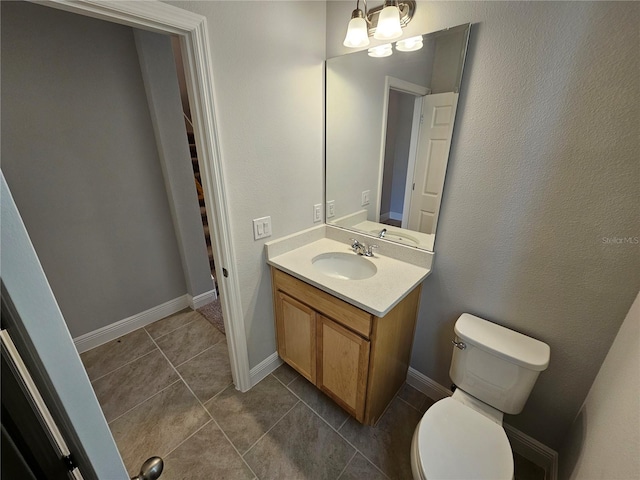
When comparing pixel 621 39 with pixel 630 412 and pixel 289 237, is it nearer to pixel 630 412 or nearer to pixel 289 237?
pixel 630 412

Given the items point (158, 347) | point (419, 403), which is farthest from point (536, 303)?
point (158, 347)

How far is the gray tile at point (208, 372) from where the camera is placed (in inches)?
68.1

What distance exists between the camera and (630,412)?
2.44 ft

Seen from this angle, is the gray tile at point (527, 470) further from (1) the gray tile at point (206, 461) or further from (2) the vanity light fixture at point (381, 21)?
(2) the vanity light fixture at point (381, 21)

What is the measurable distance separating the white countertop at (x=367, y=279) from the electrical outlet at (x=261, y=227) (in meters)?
0.14

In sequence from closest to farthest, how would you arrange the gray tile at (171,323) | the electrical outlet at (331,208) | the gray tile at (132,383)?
the gray tile at (132,383), the electrical outlet at (331,208), the gray tile at (171,323)

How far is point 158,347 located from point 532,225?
253 cm

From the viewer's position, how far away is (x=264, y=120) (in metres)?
1.35

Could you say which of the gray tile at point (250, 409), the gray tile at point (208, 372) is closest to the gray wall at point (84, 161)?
the gray tile at point (208, 372)

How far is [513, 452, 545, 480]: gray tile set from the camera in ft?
4.26

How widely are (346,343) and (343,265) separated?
53cm

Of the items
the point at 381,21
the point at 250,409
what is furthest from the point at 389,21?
the point at 250,409

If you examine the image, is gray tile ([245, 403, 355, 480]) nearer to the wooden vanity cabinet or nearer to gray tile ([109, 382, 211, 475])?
the wooden vanity cabinet

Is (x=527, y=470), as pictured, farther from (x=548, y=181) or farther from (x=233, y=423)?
(x=233, y=423)
